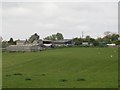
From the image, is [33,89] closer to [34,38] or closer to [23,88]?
[23,88]

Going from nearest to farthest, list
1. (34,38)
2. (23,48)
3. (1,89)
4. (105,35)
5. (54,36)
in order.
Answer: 1. (1,89)
2. (23,48)
3. (34,38)
4. (105,35)
5. (54,36)

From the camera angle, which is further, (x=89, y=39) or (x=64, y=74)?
(x=89, y=39)

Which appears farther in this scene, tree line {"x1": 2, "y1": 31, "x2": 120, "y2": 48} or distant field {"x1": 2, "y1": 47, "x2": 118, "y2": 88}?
tree line {"x1": 2, "y1": 31, "x2": 120, "y2": 48}

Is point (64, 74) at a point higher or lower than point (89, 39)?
lower

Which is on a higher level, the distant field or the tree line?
the tree line

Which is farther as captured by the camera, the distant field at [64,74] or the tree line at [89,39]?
the tree line at [89,39]

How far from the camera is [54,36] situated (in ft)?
653

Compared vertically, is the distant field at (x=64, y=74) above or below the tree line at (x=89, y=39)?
below

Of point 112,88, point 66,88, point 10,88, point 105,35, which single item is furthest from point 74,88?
point 105,35

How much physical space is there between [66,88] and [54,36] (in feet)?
599

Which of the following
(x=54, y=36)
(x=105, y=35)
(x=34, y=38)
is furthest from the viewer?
(x=54, y=36)

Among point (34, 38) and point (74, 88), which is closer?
point (74, 88)

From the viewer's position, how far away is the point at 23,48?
9675 centimetres

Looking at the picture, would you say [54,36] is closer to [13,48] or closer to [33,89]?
[13,48]
